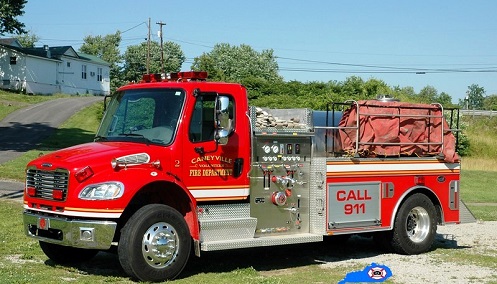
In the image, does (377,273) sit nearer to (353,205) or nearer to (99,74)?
(353,205)

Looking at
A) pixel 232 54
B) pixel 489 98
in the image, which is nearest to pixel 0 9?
pixel 232 54

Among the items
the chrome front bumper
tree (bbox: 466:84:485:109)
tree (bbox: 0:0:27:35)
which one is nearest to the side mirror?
the chrome front bumper

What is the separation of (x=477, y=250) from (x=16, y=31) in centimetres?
3772

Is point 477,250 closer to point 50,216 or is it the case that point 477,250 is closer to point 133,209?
point 133,209

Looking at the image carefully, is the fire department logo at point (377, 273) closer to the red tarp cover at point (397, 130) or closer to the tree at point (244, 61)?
the red tarp cover at point (397, 130)

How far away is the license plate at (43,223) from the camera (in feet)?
29.6

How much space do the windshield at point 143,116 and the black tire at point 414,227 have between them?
14.6ft

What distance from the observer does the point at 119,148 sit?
30.5ft

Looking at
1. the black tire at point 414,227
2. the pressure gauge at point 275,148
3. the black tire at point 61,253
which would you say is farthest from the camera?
the black tire at point 414,227

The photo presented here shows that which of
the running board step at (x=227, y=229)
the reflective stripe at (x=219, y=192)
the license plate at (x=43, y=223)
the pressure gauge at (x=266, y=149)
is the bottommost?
the running board step at (x=227, y=229)

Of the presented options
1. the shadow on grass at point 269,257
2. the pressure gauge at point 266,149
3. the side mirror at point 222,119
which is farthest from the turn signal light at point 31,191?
the pressure gauge at point 266,149

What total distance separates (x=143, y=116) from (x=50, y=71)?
64671mm

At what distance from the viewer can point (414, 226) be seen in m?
12.3

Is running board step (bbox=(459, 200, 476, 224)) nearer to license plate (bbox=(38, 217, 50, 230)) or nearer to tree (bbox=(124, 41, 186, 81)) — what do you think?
license plate (bbox=(38, 217, 50, 230))
